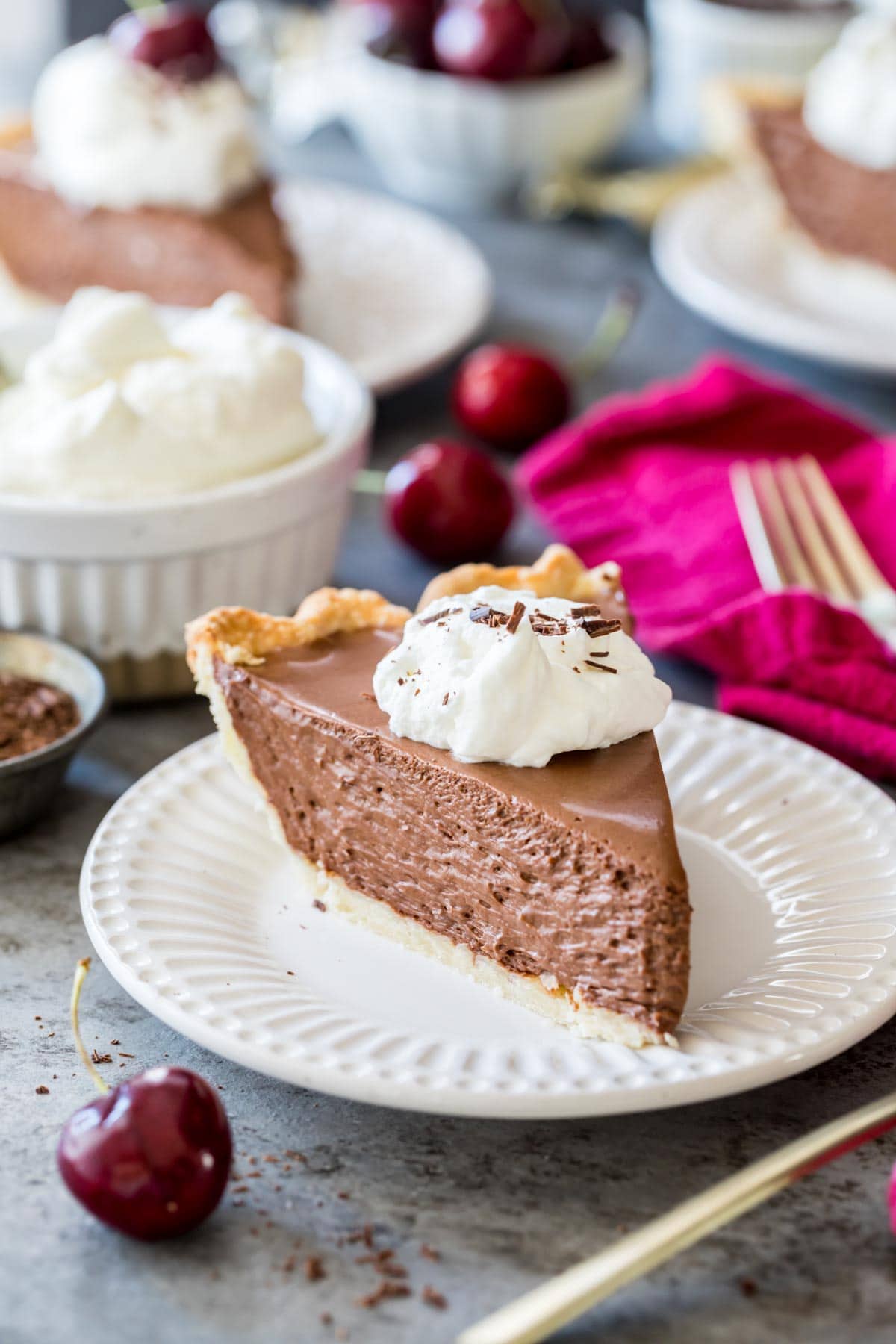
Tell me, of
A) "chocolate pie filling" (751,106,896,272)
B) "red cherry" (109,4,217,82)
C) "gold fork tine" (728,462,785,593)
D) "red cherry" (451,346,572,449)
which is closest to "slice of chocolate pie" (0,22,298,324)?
"red cherry" (109,4,217,82)

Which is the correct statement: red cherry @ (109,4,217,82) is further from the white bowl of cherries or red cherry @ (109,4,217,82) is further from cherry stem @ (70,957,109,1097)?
cherry stem @ (70,957,109,1097)

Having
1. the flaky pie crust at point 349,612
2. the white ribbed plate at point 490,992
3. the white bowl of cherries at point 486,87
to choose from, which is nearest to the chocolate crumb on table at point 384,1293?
the white ribbed plate at point 490,992

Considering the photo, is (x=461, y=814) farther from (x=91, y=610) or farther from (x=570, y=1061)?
(x=91, y=610)

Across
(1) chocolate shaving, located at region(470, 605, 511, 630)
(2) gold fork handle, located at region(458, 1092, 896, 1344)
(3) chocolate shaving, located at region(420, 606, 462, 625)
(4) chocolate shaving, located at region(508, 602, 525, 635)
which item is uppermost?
(4) chocolate shaving, located at region(508, 602, 525, 635)

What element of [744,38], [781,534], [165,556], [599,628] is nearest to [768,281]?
[744,38]

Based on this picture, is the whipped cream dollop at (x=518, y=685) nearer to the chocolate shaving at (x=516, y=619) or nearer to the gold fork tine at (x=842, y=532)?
the chocolate shaving at (x=516, y=619)

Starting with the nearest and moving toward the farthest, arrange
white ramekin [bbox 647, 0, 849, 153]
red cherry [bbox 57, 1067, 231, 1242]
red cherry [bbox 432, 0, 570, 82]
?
1. red cherry [bbox 57, 1067, 231, 1242]
2. red cherry [bbox 432, 0, 570, 82]
3. white ramekin [bbox 647, 0, 849, 153]

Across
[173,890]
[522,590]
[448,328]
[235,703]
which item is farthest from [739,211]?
[173,890]
